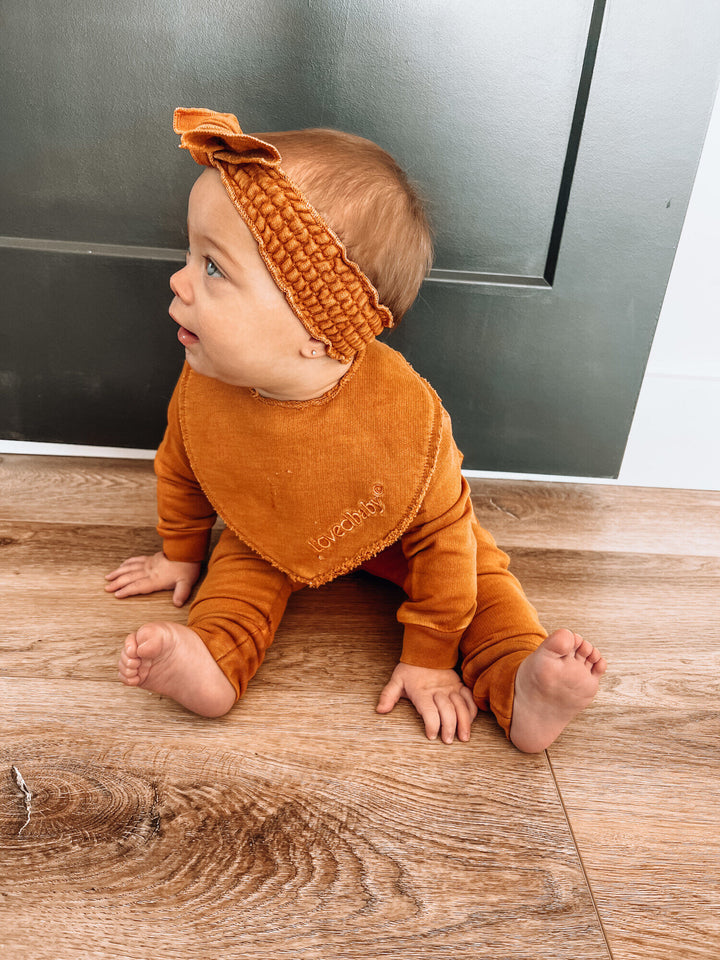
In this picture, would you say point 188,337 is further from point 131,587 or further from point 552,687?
point 552,687

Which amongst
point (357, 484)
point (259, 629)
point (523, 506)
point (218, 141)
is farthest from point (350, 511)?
point (523, 506)

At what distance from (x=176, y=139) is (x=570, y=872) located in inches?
39.9

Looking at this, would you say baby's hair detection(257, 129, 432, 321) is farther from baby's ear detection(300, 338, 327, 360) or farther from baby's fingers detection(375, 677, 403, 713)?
baby's fingers detection(375, 677, 403, 713)

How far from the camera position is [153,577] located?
0.99 m

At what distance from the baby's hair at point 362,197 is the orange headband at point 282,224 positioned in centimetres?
2

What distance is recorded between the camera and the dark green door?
100 cm

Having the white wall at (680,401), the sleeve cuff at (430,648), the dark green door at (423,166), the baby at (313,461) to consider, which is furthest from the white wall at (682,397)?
the sleeve cuff at (430,648)

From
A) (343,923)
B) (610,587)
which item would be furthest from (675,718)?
(343,923)

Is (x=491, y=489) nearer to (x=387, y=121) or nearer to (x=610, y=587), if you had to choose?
(x=610, y=587)

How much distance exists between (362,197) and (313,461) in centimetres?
28

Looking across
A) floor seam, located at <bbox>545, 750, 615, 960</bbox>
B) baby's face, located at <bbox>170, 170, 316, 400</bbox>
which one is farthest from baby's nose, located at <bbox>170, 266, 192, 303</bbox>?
floor seam, located at <bbox>545, 750, 615, 960</bbox>

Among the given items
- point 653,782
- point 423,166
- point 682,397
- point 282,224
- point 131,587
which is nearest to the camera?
point 282,224

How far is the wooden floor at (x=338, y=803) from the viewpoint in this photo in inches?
24.3

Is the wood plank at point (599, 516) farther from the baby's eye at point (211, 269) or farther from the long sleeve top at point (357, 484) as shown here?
the baby's eye at point (211, 269)
